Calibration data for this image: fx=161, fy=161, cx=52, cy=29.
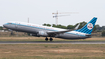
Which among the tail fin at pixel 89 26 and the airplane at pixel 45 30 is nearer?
the airplane at pixel 45 30

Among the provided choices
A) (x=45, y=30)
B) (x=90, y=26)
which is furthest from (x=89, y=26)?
(x=45, y=30)

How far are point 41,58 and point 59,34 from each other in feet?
99.1

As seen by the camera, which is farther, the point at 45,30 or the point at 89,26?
the point at 89,26

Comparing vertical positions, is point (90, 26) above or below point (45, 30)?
above

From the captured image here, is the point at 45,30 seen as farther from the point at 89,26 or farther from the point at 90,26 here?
the point at 90,26

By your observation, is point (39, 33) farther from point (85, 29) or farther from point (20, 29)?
point (85, 29)

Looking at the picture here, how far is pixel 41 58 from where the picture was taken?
17781 mm

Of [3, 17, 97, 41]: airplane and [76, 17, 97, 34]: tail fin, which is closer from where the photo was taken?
[3, 17, 97, 41]: airplane

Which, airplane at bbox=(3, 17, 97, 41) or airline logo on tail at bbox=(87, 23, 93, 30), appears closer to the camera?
airplane at bbox=(3, 17, 97, 41)

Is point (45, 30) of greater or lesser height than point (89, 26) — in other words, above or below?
below

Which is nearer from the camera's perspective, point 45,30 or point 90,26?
point 45,30

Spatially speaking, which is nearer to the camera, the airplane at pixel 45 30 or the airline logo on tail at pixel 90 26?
the airplane at pixel 45 30

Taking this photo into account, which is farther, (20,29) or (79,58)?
(20,29)

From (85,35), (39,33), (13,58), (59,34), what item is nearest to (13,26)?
(39,33)
